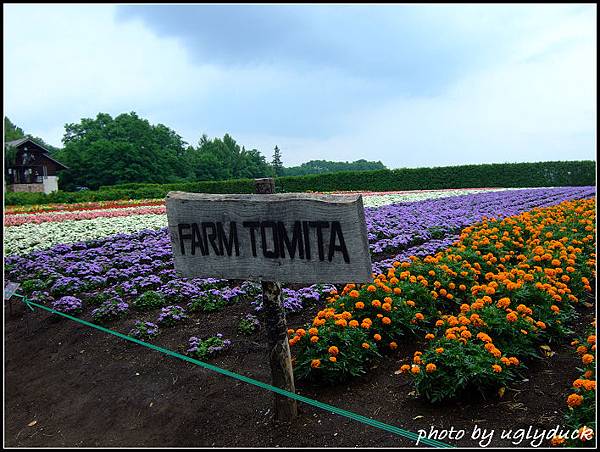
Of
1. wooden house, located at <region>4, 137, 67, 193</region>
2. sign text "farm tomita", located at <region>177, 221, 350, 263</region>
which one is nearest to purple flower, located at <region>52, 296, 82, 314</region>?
sign text "farm tomita", located at <region>177, 221, 350, 263</region>

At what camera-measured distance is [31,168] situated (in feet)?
184

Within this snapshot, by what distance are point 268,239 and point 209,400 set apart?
5.19 ft

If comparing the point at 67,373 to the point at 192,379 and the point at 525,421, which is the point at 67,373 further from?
the point at 525,421

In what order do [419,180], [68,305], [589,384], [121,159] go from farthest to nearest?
[121,159] < [419,180] < [68,305] < [589,384]

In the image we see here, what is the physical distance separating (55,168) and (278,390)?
6193cm

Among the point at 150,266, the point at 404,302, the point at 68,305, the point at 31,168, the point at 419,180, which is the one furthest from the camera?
the point at 31,168

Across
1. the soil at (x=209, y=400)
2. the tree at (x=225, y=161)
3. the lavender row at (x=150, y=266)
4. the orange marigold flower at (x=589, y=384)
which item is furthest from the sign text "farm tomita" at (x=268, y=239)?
the tree at (x=225, y=161)

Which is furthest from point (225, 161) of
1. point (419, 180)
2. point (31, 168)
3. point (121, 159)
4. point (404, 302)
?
point (404, 302)

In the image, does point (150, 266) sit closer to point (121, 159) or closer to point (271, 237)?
point (271, 237)

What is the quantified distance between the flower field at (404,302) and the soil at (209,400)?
0.09m

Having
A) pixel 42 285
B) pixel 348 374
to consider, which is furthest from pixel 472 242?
pixel 42 285

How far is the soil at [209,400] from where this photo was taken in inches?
116

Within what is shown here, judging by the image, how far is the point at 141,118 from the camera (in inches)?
2685

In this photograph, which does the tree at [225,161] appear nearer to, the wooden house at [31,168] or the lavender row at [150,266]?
the wooden house at [31,168]
